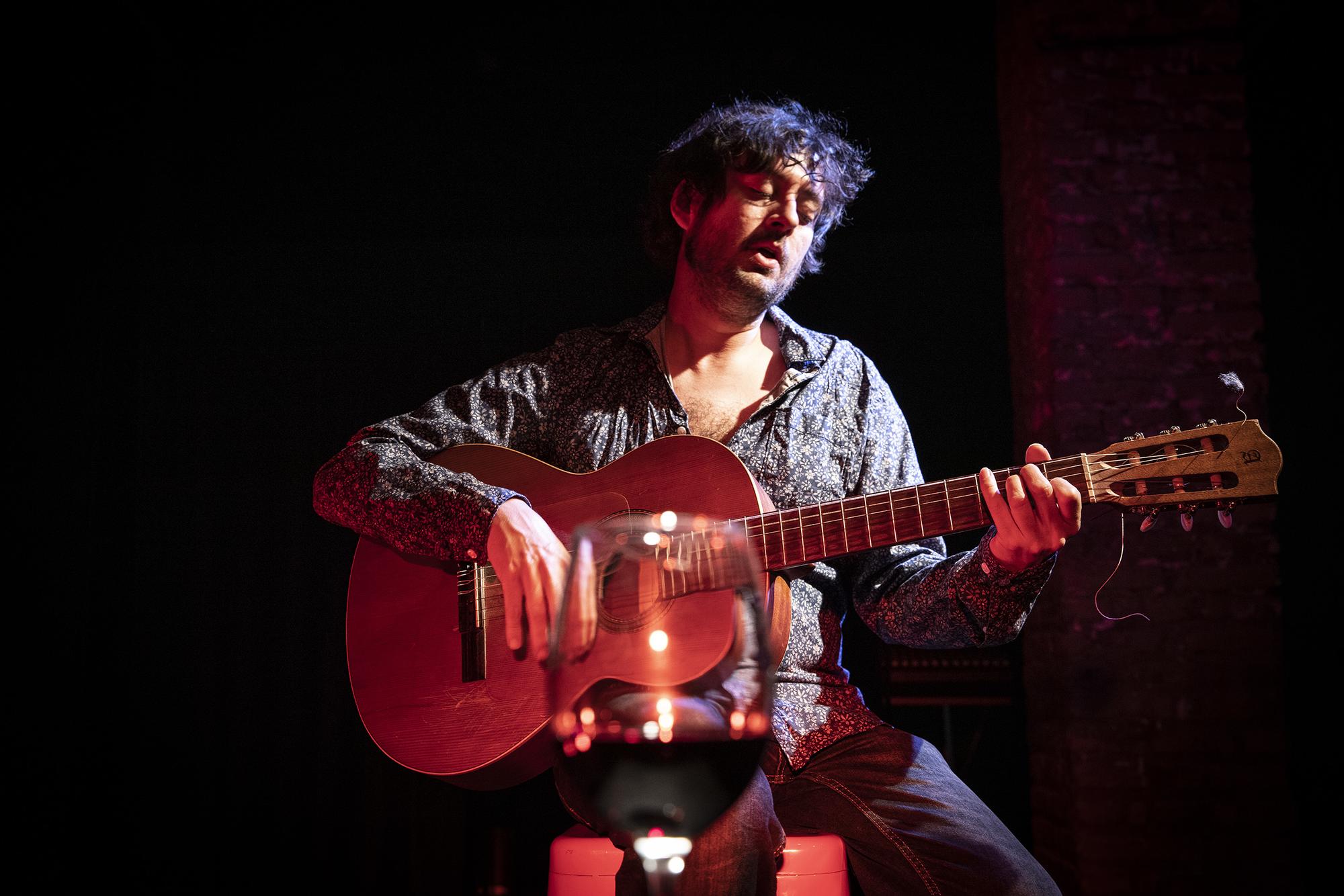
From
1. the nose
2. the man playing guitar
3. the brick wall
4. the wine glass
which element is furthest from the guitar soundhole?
the brick wall

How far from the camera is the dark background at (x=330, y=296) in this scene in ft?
9.45

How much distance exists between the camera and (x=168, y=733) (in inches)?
116

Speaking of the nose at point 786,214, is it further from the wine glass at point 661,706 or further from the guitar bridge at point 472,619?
the wine glass at point 661,706

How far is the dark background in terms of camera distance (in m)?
2.88

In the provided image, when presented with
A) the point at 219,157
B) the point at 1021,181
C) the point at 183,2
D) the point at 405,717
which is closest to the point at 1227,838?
the point at 1021,181

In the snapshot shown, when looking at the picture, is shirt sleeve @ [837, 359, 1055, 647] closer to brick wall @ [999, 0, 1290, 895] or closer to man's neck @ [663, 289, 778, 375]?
man's neck @ [663, 289, 778, 375]

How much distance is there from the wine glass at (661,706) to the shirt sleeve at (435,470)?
0.90 meters

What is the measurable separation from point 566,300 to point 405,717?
1.90 m

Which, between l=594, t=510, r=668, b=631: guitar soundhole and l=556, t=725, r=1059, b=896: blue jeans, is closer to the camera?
l=594, t=510, r=668, b=631: guitar soundhole

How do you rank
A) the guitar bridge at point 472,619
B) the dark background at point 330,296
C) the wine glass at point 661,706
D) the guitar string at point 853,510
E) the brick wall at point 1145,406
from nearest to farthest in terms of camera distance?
the wine glass at point 661,706 → the guitar string at point 853,510 → the guitar bridge at point 472,619 → the brick wall at point 1145,406 → the dark background at point 330,296

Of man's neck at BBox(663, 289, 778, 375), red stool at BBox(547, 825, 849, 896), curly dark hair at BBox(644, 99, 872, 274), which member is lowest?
red stool at BBox(547, 825, 849, 896)

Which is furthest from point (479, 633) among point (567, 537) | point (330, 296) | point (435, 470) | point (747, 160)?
point (330, 296)

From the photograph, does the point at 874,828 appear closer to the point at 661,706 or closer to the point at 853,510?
the point at 853,510

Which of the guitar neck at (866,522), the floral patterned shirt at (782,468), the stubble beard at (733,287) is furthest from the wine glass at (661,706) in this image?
the stubble beard at (733,287)
